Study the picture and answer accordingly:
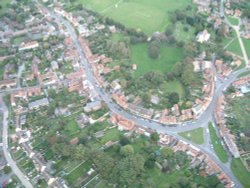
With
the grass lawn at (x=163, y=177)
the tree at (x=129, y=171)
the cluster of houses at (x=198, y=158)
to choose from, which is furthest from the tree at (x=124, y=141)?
the grass lawn at (x=163, y=177)

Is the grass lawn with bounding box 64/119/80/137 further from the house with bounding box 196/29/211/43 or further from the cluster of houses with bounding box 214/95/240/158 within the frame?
the house with bounding box 196/29/211/43

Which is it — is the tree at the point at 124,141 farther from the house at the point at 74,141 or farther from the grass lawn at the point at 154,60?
the grass lawn at the point at 154,60

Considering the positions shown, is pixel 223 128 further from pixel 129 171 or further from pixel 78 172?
pixel 78 172

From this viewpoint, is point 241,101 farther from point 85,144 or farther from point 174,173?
point 85,144

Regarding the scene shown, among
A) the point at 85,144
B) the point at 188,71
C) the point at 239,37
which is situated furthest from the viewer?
the point at 239,37

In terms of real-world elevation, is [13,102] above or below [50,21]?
below

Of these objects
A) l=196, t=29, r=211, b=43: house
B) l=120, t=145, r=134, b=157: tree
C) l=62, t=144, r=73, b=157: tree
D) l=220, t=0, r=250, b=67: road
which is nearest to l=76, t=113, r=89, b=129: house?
l=62, t=144, r=73, b=157: tree

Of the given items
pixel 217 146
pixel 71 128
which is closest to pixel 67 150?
pixel 71 128

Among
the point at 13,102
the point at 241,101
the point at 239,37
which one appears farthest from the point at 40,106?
the point at 239,37
